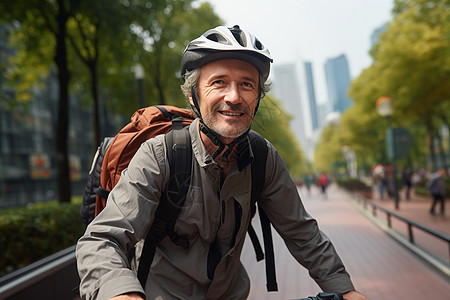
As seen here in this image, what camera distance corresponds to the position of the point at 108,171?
190 cm

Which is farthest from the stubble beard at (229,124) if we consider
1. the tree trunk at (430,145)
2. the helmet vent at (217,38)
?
the tree trunk at (430,145)

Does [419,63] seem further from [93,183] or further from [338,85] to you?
[338,85]

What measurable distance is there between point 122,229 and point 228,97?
0.69 meters

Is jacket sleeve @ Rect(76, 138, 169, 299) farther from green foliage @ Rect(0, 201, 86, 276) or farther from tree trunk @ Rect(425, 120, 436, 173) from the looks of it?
tree trunk @ Rect(425, 120, 436, 173)

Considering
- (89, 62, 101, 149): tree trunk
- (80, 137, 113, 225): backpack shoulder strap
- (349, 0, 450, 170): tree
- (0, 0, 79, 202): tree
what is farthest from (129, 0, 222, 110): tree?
(80, 137, 113, 225): backpack shoulder strap

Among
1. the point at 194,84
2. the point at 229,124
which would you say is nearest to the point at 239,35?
the point at 194,84

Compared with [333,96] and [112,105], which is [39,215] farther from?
[333,96]

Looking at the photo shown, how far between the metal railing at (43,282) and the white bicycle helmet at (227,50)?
97.3 inches

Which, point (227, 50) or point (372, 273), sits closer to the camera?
point (227, 50)

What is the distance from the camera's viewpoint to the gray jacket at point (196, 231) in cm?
135

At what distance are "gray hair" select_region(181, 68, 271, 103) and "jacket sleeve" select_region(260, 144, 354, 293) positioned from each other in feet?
0.91

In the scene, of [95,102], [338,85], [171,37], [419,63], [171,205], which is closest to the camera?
[171,205]

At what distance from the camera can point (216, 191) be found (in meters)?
1.71

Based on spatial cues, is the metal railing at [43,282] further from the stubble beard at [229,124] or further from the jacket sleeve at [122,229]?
the stubble beard at [229,124]
